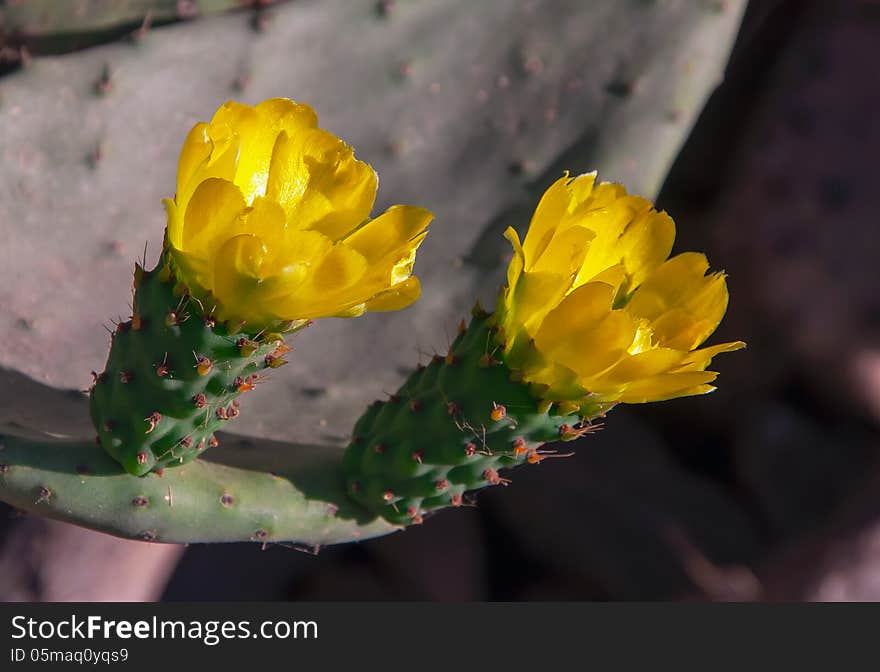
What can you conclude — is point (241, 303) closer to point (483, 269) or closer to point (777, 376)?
point (483, 269)

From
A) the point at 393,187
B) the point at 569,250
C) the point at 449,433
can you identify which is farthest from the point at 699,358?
the point at 393,187

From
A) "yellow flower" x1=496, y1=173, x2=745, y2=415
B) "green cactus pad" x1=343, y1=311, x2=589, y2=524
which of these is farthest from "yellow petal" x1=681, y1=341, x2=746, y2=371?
"green cactus pad" x1=343, y1=311, x2=589, y2=524

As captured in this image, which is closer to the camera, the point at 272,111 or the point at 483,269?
the point at 272,111

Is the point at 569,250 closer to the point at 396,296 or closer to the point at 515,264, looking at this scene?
the point at 515,264

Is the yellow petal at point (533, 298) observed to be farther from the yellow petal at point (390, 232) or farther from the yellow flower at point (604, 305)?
the yellow petal at point (390, 232)

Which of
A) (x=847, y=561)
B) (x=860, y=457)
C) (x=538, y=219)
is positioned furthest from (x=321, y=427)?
(x=860, y=457)
